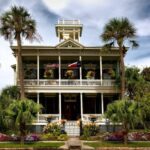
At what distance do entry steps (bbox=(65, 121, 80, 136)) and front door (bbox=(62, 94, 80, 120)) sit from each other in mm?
6276

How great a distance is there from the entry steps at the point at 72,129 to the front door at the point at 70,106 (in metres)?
6.28

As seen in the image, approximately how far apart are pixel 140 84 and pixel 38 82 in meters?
11.1

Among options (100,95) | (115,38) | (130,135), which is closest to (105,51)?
(115,38)

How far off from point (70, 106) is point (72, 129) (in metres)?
7.76

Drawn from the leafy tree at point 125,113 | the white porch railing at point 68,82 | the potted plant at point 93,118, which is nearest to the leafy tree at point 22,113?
the leafy tree at point 125,113

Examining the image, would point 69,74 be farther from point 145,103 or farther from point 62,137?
point 62,137

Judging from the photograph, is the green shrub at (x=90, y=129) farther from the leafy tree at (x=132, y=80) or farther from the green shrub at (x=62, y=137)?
the leafy tree at (x=132, y=80)

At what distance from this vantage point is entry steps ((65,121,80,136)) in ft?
136

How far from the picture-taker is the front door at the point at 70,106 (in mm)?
49250

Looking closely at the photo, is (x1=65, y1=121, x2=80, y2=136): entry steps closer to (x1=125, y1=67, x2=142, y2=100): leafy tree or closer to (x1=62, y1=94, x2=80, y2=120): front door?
(x1=62, y1=94, x2=80, y2=120): front door

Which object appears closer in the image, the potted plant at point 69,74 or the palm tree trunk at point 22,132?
the palm tree trunk at point 22,132

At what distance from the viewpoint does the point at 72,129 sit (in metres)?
42.0

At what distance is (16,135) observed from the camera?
36344 mm

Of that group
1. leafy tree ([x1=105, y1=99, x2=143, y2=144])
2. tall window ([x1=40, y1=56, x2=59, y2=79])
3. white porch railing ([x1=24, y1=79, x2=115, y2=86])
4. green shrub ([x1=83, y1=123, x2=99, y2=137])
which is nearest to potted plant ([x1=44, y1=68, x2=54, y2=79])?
tall window ([x1=40, y1=56, x2=59, y2=79])
